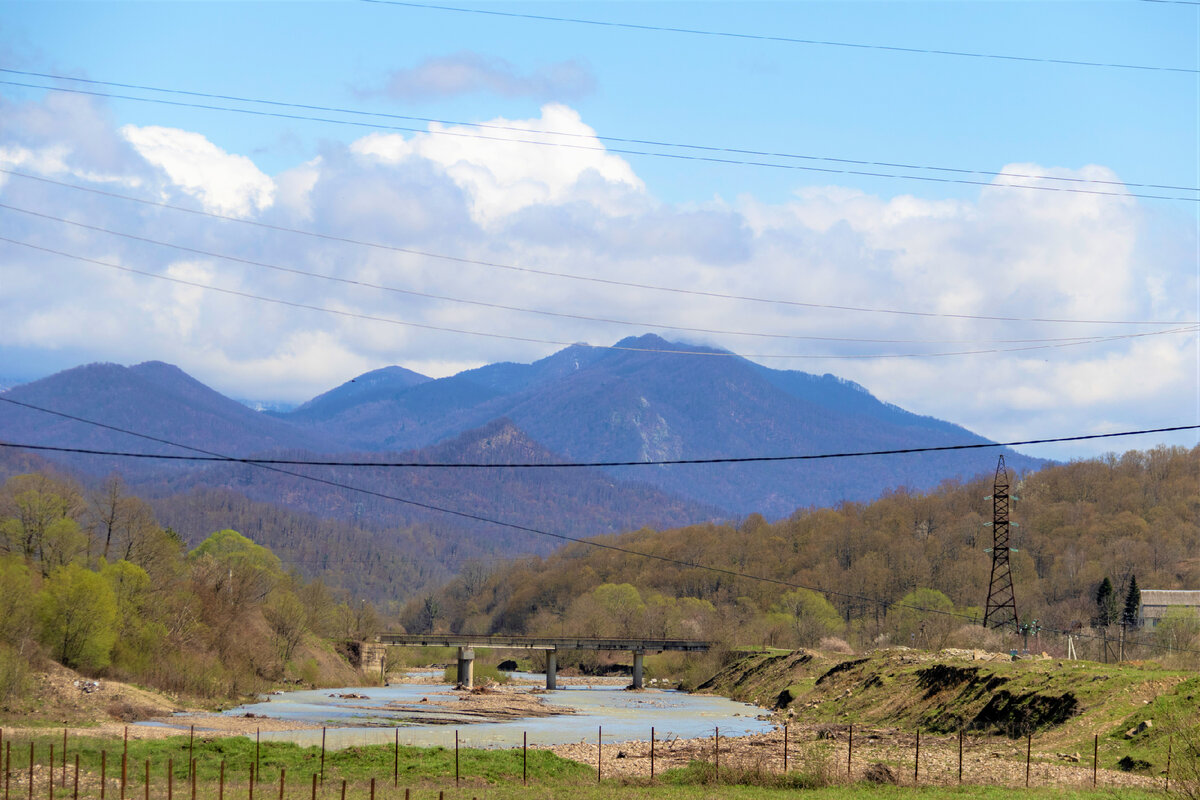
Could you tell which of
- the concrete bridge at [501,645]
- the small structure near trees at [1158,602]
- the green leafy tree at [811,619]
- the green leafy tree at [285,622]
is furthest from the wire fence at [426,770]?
the green leafy tree at [811,619]

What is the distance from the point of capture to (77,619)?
87.8 metres

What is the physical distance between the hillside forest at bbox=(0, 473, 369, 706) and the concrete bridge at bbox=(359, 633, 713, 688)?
14.2 metres

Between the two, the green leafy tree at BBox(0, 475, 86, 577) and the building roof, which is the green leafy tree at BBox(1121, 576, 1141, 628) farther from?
the green leafy tree at BBox(0, 475, 86, 577)

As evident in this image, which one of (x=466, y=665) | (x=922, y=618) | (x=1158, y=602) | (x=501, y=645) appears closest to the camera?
(x=466, y=665)

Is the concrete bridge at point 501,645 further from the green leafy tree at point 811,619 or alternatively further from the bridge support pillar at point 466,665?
the green leafy tree at point 811,619

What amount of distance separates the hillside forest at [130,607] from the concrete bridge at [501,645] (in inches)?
559

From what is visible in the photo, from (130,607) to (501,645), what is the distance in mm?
77446

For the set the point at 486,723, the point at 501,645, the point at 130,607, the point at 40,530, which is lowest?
the point at 501,645

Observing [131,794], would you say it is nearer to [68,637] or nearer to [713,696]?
[68,637]

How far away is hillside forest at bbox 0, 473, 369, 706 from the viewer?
8675 cm

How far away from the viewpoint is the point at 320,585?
155 metres

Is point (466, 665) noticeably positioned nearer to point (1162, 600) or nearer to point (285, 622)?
point (285, 622)

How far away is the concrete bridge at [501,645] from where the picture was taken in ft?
510

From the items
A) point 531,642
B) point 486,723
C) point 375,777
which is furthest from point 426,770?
point 531,642
